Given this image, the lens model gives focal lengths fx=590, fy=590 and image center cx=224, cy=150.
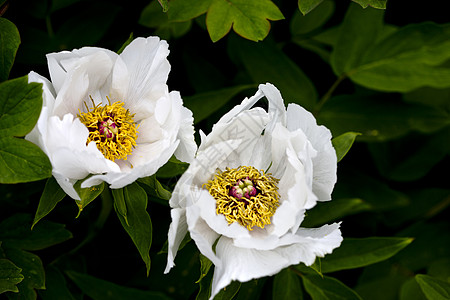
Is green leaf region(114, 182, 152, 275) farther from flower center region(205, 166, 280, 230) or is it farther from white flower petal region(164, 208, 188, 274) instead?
flower center region(205, 166, 280, 230)

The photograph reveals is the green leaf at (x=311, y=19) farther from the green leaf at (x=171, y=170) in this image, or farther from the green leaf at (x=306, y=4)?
the green leaf at (x=171, y=170)

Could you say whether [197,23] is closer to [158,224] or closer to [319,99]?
[319,99]

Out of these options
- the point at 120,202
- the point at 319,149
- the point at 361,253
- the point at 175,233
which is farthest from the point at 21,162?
the point at 361,253

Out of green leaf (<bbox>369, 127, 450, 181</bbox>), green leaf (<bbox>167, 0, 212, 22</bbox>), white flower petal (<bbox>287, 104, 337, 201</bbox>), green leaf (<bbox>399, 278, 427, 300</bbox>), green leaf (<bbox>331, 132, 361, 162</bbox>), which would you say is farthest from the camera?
green leaf (<bbox>369, 127, 450, 181</bbox>)

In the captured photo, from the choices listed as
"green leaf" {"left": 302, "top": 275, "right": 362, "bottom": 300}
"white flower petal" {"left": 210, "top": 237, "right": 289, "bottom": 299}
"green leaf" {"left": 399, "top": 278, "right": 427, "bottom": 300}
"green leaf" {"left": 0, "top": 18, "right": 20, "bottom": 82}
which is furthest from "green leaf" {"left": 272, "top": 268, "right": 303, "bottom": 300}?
"green leaf" {"left": 0, "top": 18, "right": 20, "bottom": 82}

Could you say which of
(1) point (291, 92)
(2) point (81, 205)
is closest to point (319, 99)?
(1) point (291, 92)

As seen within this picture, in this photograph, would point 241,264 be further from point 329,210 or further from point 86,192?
point 329,210
